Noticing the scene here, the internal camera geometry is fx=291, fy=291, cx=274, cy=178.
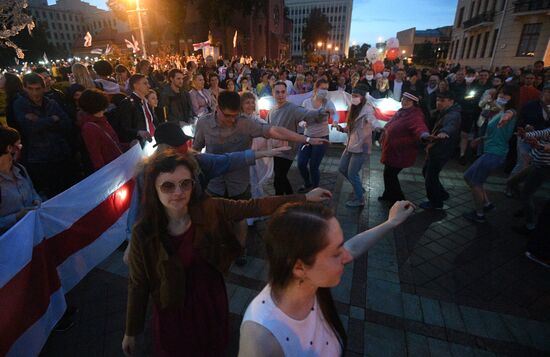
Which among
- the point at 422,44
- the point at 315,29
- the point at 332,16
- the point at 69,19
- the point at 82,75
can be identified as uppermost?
the point at 332,16

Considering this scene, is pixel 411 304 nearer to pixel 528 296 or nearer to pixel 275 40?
pixel 528 296

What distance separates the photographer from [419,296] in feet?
11.0

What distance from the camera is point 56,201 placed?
2760 millimetres

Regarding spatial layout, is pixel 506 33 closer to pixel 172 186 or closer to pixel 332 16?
pixel 172 186

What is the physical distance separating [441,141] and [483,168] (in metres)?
0.75

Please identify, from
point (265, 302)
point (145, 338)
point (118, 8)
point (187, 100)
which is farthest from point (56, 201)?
point (118, 8)

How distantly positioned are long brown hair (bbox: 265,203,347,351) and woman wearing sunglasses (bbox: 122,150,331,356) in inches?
22.9

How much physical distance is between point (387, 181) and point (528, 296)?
2.55 meters

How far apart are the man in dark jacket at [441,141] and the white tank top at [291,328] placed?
4.16 m

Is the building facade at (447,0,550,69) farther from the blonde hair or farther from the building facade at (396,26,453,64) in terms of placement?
the blonde hair

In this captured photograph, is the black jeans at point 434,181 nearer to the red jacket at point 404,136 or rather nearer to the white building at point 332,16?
the red jacket at point 404,136

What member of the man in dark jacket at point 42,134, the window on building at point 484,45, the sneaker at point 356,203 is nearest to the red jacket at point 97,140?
the man in dark jacket at point 42,134

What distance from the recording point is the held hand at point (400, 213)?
181cm

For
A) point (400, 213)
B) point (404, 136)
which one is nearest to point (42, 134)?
point (400, 213)
